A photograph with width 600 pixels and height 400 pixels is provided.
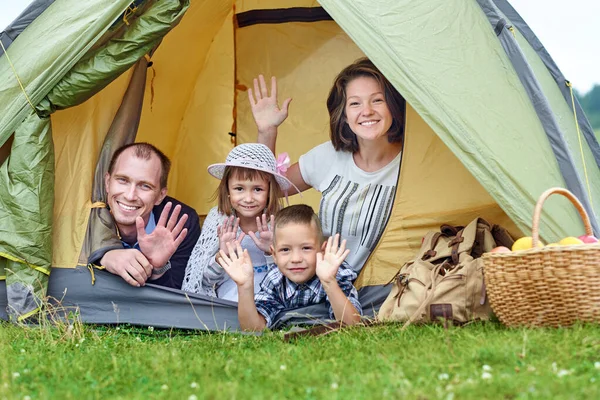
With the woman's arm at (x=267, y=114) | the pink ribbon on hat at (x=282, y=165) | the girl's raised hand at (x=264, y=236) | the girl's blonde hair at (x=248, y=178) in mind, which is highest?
the woman's arm at (x=267, y=114)

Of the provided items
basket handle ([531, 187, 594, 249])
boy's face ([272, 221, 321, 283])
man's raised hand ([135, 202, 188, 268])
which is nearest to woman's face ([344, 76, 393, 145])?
boy's face ([272, 221, 321, 283])

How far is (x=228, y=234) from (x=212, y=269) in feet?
0.72

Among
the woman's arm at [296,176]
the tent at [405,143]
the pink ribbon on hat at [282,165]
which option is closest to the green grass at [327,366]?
the tent at [405,143]

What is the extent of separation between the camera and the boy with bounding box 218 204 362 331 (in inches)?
148

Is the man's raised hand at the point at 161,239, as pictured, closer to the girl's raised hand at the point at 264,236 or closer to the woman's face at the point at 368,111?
the girl's raised hand at the point at 264,236

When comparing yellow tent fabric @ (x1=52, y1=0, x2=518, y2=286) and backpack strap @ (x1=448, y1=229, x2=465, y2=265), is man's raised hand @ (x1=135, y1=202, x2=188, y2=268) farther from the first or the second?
backpack strap @ (x1=448, y1=229, x2=465, y2=265)

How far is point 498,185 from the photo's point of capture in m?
3.40

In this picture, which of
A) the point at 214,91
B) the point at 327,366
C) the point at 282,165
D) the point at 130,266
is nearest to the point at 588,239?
the point at 327,366

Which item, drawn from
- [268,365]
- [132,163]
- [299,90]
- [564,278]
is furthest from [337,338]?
[299,90]

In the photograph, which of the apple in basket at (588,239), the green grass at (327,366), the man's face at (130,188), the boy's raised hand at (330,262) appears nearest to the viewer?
the green grass at (327,366)

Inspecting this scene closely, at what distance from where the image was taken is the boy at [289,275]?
3756mm

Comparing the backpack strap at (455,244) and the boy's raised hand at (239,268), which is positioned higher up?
the backpack strap at (455,244)

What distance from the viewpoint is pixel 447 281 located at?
3479 mm

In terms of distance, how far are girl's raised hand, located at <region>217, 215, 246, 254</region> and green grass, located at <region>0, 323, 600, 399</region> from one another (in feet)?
2.53
